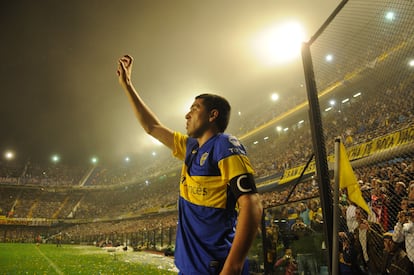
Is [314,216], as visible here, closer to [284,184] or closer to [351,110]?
[351,110]

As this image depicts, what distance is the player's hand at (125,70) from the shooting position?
2.98 m

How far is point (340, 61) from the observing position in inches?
205

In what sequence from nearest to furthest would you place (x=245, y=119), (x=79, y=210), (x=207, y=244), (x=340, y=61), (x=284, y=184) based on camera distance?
(x=207, y=244) < (x=340, y=61) < (x=284, y=184) < (x=245, y=119) < (x=79, y=210)

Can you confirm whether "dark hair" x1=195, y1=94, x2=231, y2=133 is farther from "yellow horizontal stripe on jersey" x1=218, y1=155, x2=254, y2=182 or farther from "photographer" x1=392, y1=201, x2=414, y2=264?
"photographer" x1=392, y1=201, x2=414, y2=264

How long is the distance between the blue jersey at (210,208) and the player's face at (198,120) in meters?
0.21

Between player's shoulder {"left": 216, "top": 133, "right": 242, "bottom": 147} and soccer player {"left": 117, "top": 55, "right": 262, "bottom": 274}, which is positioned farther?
player's shoulder {"left": 216, "top": 133, "right": 242, "bottom": 147}

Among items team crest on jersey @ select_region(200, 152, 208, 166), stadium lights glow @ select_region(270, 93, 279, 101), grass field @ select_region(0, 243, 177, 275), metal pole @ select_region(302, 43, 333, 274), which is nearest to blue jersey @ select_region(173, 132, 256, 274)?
team crest on jersey @ select_region(200, 152, 208, 166)

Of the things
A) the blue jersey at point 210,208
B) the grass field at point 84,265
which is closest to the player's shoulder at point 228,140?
the blue jersey at point 210,208

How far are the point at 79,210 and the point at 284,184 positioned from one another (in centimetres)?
4872

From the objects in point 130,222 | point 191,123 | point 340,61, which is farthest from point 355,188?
point 130,222

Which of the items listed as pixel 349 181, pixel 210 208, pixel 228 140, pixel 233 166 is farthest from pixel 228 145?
pixel 349 181

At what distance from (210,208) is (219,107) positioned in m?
0.81

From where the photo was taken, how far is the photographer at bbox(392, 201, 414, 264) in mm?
4255

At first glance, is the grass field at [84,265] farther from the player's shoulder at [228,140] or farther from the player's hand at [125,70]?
the player's shoulder at [228,140]
